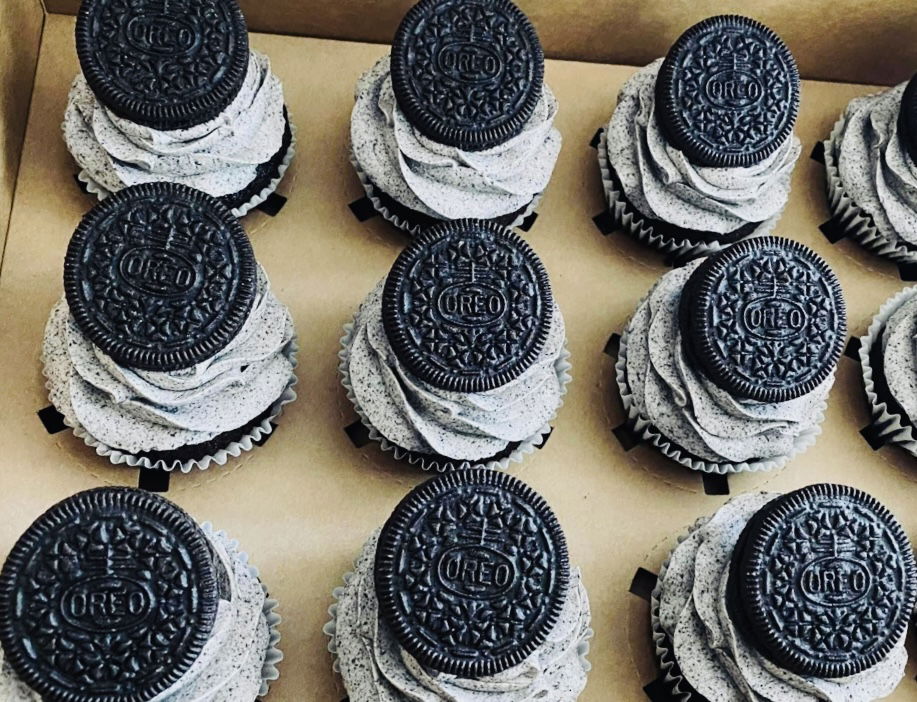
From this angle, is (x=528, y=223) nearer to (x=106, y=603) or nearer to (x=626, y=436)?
(x=626, y=436)

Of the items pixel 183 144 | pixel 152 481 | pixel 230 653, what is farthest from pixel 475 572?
pixel 183 144

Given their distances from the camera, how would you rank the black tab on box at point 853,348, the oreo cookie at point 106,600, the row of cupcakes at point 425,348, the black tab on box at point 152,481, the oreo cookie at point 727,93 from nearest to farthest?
the oreo cookie at point 106,600, the row of cupcakes at point 425,348, the black tab on box at point 152,481, the oreo cookie at point 727,93, the black tab on box at point 853,348


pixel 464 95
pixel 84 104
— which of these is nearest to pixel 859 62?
pixel 464 95

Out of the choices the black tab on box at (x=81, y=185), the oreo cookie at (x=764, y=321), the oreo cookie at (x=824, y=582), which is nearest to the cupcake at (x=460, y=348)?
the oreo cookie at (x=764, y=321)

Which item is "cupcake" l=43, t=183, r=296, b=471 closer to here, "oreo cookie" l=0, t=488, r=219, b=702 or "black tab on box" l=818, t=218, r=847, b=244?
"oreo cookie" l=0, t=488, r=219, b=702

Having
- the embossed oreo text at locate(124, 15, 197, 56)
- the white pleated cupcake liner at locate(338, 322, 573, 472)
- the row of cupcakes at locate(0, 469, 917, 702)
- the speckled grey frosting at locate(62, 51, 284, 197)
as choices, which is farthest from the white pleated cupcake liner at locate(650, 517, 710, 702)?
the embossed oreo text at locate(124, 15, 197, 56)

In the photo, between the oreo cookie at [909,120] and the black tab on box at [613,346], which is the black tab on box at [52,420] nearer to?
the black tab on box at [613,346]

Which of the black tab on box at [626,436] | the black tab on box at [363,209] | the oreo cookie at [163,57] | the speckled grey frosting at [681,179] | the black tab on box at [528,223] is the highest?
the oreo cookie at [163,57]
